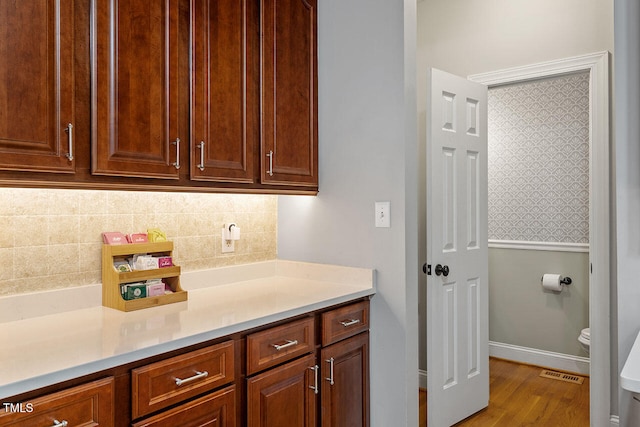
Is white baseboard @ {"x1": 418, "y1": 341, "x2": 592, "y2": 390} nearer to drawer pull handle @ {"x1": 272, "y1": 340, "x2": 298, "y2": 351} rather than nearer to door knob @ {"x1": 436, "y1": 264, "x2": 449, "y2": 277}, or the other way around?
door knob @ {"x1": 436, "y1": 264, "x2": 449, "y2": 277}

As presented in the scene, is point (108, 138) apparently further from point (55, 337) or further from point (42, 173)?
point (55, 337)

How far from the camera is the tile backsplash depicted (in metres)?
1.67

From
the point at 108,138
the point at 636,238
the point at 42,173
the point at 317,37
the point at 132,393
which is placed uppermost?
the point at 317,37

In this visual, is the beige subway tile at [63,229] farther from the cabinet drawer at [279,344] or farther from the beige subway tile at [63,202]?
the cabinet drawer at [279,344]

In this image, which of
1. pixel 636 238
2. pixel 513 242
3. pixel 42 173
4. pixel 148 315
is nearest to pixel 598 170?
pixel 636 238

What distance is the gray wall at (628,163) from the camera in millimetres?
1769

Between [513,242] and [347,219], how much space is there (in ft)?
7.26

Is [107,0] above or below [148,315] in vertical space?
above

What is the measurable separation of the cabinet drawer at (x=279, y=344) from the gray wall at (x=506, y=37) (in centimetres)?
159

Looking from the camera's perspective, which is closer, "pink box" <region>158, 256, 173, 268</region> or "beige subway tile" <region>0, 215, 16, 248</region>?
"beige subway tile" <region>0, 215, 16, 248</region>

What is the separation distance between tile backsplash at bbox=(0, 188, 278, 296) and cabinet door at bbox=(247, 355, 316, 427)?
2.40 feet

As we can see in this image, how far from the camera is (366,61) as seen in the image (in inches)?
91.0

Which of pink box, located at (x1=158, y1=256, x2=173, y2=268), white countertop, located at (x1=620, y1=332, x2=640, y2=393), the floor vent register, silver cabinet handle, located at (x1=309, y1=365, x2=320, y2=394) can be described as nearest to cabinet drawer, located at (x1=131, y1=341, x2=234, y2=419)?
silver cabinet handle, located at (x1=309, y1=365, x2=320, y2=394)

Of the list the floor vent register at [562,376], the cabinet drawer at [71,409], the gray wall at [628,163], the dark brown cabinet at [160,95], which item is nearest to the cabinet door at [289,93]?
the dark brown cabinet at [160,95]
